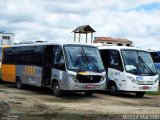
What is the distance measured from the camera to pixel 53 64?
2123 cm

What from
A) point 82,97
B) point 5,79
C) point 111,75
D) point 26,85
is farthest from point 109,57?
point 5,79

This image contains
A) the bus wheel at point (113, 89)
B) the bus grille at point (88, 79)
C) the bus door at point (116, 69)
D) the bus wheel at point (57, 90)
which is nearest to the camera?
the bus grille at point (88, 79)

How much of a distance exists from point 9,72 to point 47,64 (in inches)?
233

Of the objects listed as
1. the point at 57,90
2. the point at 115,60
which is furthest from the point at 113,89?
the point at 57,90

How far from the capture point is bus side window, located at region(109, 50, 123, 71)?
22109 millimetres

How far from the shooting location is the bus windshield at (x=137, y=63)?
71.2ft

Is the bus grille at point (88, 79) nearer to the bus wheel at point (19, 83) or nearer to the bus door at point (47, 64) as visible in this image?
the bus door at point (47, 64)

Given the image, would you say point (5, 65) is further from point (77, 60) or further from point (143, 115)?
point (143, 115)

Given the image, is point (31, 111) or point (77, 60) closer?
point (31, 111)

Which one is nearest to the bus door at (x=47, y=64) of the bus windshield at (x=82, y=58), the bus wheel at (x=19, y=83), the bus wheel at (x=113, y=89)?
the bus windshield at (x=82, y=58)

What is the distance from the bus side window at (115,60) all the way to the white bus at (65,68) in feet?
4.57

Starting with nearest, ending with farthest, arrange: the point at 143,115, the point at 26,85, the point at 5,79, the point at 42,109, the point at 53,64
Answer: the point at 143,115, the point at 42,109, the point at 53,64, the point at 26,85, the point at 5,79

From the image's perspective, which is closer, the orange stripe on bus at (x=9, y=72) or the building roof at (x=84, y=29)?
the orange stripe on bus at (x=9, y=72)

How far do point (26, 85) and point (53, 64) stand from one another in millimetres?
5519
